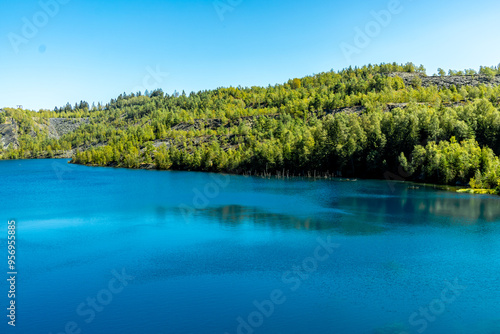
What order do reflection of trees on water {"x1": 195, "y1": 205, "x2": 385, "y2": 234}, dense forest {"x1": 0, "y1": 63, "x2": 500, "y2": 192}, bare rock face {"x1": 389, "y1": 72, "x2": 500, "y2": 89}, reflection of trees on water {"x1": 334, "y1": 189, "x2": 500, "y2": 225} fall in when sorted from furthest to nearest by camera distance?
bare rock face {"x1": 389, "y1": 72, "x2": 500, "y2": 89}, dense forest {"x1": 0, "y1": 63, "x2": 500, "y2": 192}, reflection of trees on water {"x1": 334, "y1": 189, "x2": 500, "y2": 225}, reflection of trees on water {"x1": 195, "y1": 205, "x2": 385, "y2": 234}

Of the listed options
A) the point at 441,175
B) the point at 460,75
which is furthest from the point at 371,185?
the point at 460,75

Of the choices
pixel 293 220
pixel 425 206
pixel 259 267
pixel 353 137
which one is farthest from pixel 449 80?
pixel 259 267

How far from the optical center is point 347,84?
185m

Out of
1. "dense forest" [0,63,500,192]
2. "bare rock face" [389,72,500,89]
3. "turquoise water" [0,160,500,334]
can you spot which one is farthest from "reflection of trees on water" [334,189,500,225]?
"bare rock face" [389,72,500,89]

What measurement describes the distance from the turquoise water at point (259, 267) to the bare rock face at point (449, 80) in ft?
402

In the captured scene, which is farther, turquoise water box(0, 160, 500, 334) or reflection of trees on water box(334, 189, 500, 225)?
reflection of trees on water box(334, 189, 500, 225)

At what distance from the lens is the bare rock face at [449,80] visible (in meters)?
165

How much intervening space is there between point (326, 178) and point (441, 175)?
94.2 ft

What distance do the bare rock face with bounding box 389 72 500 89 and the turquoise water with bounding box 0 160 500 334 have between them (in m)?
123

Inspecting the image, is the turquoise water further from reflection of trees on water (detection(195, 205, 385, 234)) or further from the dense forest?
the dense forest

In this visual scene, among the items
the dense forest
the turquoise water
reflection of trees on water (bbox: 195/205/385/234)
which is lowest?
the turquoise water

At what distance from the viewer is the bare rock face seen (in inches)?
6498

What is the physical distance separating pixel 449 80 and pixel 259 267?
173 meters

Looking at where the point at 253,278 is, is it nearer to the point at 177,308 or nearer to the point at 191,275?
the point at 191,275
